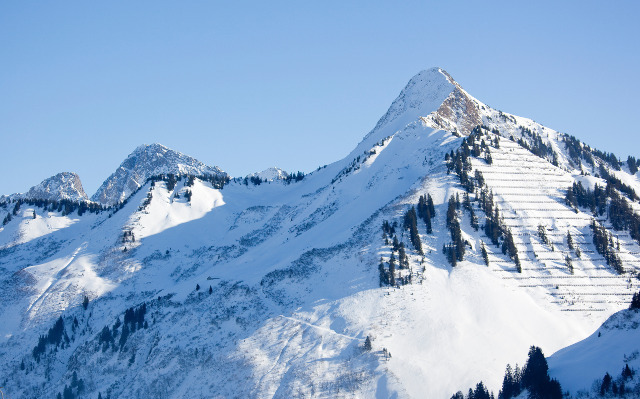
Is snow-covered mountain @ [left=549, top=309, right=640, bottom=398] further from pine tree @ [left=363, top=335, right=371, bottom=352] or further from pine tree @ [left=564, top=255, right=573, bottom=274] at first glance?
pine tree @ [left=564, top=255, right=573, bottom=274]

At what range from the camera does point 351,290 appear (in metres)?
120

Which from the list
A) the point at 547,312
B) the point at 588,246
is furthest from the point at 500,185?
the point at 547,312

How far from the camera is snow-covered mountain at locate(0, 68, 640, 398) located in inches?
4099

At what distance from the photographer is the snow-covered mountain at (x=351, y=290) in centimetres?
10412

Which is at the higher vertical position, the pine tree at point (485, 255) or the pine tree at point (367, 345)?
the pine tree at point (485, 255)

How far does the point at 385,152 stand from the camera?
199 meters

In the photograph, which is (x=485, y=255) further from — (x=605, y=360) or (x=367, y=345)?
(x=605, y=360)

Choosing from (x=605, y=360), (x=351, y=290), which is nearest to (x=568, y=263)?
(x=351, y=290)

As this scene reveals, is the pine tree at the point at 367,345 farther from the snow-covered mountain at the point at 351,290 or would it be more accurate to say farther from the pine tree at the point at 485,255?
the pine tree at the point at 485,255

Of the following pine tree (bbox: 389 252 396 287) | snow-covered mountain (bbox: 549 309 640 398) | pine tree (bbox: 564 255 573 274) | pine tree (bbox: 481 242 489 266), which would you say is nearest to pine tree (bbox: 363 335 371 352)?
pine tree (bbox: 389 252 396 287)

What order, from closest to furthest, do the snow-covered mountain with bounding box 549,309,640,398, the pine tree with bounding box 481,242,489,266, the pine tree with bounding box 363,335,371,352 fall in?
1. the snow-covered mountain with bounding box 549,309,640,398
2. the pine tree with bounding box 363,335,371,352
3. the pine tree with bounding box 481,242,489,266

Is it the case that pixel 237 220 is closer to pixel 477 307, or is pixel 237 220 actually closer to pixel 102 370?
pixel 102 370

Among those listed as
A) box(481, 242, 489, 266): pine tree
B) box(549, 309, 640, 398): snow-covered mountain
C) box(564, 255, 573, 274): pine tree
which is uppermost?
box(481, 242, 489, 266): pine tree

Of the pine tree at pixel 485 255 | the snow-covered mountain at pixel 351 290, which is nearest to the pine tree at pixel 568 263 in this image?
the snow-covered mountain at pixel 351 290
